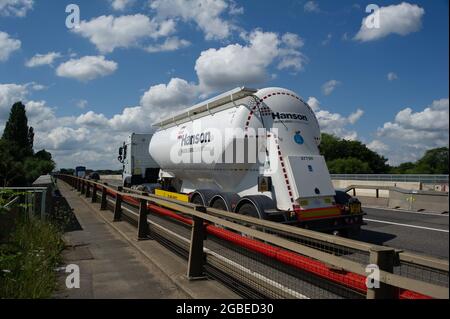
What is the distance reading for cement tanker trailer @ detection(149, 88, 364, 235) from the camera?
8391 millimetres

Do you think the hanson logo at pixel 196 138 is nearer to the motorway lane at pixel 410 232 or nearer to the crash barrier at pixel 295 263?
the crash barrier at pixel 295 263

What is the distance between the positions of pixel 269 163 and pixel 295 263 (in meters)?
4.67

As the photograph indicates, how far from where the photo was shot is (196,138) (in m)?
11.4

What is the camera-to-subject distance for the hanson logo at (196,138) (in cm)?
1062

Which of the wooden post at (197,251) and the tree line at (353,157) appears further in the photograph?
the tree line at (353,157)

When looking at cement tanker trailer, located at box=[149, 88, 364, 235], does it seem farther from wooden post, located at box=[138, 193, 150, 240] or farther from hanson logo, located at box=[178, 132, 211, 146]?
wooden post, located at box=[138, 193, 150, 240]

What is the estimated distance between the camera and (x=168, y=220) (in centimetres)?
846

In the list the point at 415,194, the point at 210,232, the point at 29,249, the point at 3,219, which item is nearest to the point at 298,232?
the point at 210,232

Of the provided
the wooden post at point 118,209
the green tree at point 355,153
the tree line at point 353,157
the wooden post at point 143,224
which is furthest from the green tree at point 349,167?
the wooden post at point 143,224

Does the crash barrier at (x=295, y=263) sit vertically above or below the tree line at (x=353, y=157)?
below

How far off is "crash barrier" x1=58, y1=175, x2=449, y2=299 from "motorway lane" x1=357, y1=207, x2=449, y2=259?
335cm

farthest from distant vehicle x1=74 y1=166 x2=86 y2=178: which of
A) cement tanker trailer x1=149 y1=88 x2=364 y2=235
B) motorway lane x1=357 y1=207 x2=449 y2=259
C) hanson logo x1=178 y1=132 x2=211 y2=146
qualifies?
cement tanker trailer x1=149 y1=88 x2=364 y2=235

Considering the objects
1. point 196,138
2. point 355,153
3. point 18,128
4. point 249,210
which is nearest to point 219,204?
point 249,210
